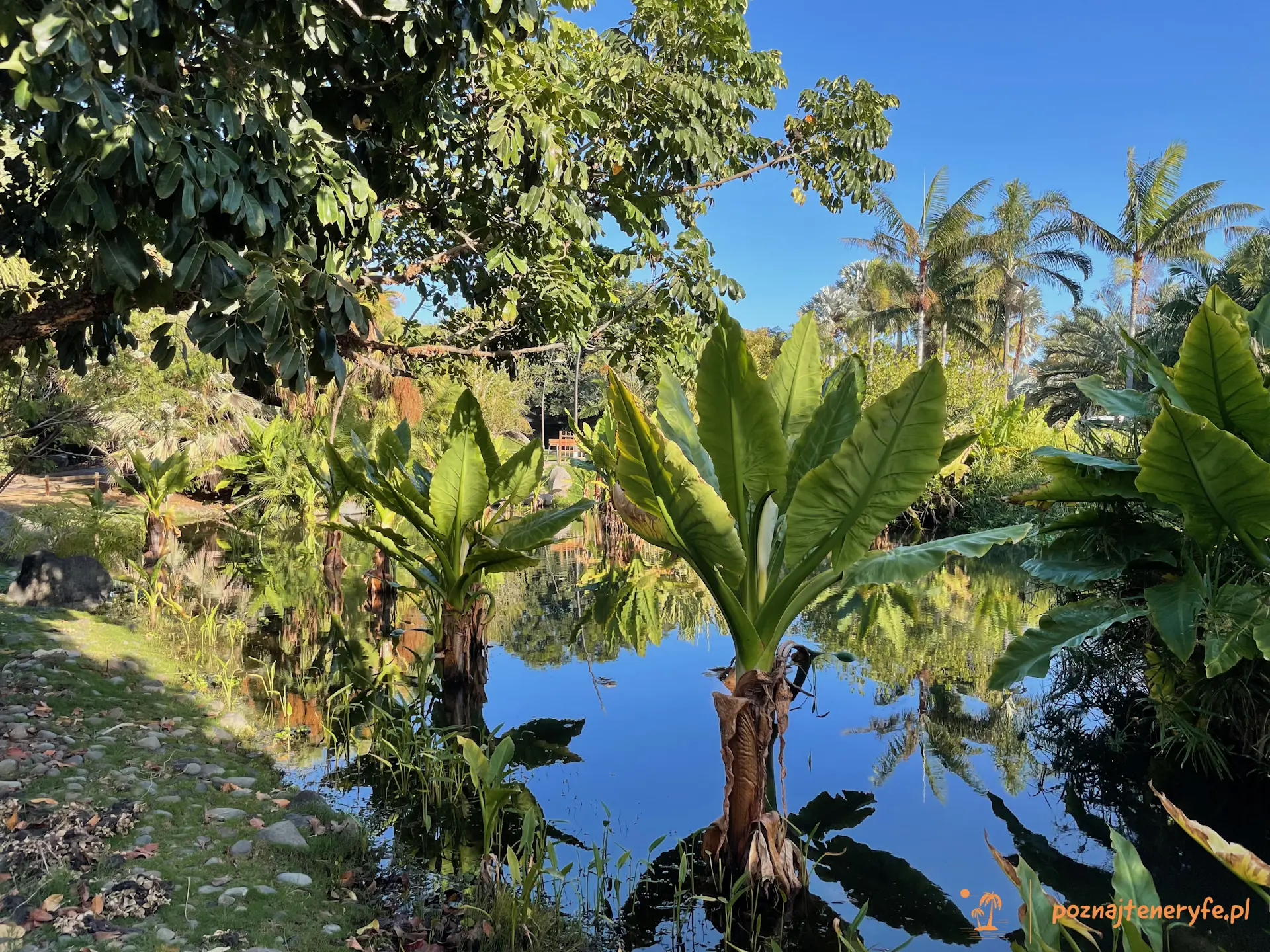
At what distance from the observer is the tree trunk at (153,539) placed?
24.4 feet

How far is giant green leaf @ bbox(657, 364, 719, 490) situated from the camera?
10.2 feet

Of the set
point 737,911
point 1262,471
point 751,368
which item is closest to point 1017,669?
point 1262,471

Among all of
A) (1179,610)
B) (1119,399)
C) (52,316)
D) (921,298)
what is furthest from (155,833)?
(921,298)

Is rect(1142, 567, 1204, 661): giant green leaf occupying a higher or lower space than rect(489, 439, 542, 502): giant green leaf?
lower

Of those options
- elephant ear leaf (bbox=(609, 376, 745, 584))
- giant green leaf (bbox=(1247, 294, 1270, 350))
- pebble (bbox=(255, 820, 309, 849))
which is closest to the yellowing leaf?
elephant ear leaf (bbox=(609, 376, 745, 584))

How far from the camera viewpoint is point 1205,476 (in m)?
2.80

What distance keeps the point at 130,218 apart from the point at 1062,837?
12.1ft

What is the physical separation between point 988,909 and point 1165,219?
28.9 metres

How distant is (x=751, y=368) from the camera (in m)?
2.29

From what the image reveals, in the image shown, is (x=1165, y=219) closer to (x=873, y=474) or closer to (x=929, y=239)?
(x=929, y=239)

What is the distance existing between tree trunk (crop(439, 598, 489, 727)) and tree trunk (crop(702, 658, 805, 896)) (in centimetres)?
199

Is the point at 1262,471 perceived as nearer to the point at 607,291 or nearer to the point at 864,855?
the point at 864,855

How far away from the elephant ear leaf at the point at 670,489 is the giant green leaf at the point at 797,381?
2.34 ft

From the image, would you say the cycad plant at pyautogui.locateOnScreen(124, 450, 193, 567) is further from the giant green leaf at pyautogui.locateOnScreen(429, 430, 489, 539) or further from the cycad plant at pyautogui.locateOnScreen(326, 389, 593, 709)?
the giant green leaf at pyautogui.locateOnScreen(429, 430, 489, 539)
